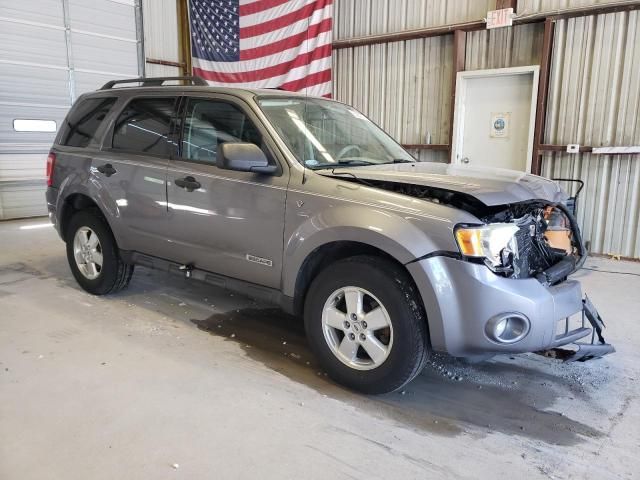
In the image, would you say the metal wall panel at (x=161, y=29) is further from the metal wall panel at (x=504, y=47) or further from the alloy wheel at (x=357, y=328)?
the alloy wheel at (x=357, y=328)

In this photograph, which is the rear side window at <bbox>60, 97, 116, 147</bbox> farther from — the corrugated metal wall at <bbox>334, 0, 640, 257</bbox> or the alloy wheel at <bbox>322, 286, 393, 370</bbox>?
the corrugated metal wall at <bbox>334, 0, 640, 257</bbox>

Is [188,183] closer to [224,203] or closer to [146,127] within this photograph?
[224,203]

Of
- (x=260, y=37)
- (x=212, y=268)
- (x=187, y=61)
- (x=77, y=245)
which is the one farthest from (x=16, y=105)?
(x=212, y=268)

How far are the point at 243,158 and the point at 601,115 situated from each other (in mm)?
5516

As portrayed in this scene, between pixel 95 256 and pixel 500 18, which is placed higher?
pixel 500 18

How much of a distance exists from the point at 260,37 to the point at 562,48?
5.27 metres

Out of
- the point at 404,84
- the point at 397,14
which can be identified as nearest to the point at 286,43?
the point at 397,14

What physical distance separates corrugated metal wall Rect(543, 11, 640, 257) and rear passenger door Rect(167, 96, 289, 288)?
5.14 metres

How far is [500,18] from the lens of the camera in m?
6.99

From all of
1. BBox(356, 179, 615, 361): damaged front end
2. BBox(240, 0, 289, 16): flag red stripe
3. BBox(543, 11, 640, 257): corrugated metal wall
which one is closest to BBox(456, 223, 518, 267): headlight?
BBox(356, 179, 615, 361): damaged front end

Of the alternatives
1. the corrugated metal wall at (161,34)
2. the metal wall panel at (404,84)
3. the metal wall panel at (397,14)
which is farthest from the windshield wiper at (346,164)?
the corrugated metal wall at (161,34)

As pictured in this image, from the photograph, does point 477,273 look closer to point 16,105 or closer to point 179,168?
point 179,168

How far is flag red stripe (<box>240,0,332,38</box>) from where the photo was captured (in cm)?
875

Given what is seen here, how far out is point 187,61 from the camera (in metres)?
11.0
